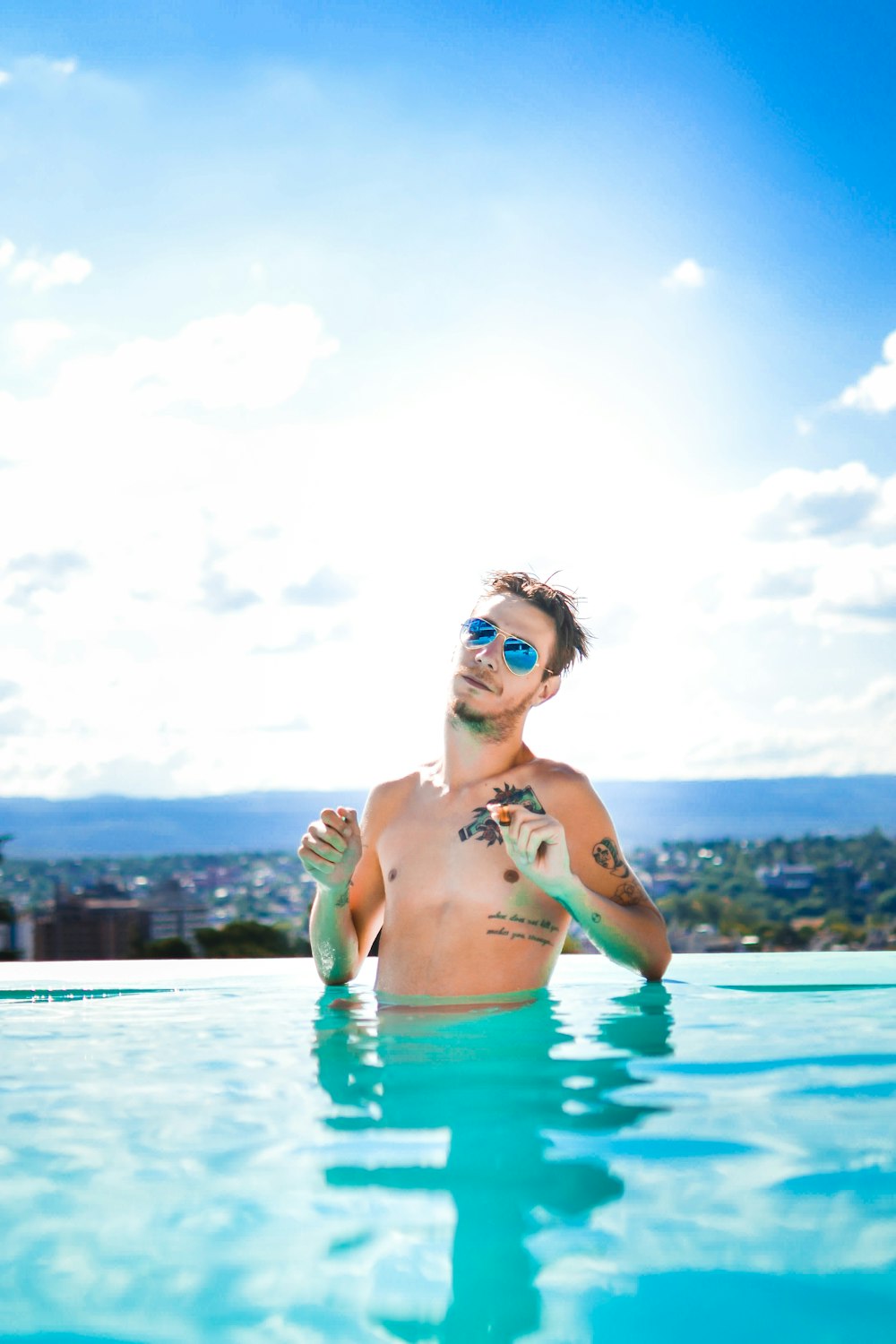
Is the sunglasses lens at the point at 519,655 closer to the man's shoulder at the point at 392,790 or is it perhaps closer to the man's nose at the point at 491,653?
the man's nose at the point at 491,653

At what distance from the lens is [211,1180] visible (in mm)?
1524

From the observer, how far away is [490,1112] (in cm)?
186

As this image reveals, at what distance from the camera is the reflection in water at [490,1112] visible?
1.15 meters

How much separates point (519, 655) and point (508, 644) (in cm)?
5

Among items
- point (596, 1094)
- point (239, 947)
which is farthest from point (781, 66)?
point (596, 1094)

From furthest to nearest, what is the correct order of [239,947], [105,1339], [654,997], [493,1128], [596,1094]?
[239,947] → [654,997] → [596,1094] → [493,1128] → [105,1339]

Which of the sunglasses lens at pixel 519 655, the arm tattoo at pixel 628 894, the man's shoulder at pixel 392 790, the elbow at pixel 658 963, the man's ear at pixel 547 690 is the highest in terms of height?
the sunglasses lens at pixel 519 655

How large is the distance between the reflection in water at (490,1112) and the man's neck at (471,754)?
2.27ft

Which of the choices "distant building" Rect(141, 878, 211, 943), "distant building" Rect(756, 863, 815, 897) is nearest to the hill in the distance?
"distant building" Rect(756, 863, 815, 897)

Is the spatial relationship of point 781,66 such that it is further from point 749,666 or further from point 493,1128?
point 749,666

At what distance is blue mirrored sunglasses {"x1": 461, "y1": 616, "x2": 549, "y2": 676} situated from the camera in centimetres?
343

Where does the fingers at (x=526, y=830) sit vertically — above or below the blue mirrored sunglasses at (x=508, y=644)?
below

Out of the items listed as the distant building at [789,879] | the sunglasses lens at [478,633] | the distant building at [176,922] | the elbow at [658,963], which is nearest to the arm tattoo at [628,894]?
the elbow at [658,963]

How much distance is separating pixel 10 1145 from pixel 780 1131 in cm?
121
